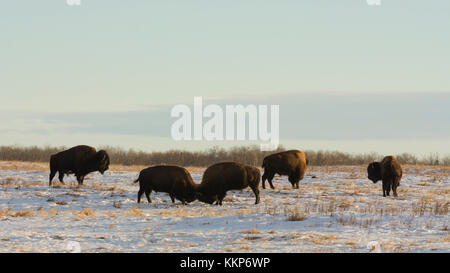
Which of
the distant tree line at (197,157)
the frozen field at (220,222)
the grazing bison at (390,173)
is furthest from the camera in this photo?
the distant tree line at (197,157)

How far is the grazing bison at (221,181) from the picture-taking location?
21.2 metres

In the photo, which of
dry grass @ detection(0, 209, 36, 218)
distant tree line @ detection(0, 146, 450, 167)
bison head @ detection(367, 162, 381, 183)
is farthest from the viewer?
distant tree line @ detection(0, 146, 450, 167)

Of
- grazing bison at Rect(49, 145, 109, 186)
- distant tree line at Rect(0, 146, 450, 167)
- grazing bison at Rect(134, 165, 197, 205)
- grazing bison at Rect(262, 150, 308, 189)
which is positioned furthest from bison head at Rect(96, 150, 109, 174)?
distant tree line at Rect(0, 146, 450, 167)

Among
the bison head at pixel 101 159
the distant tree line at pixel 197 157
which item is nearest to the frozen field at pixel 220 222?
the bison head at pixel 101 159

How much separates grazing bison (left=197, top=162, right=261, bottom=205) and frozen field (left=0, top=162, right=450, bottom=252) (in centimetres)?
46

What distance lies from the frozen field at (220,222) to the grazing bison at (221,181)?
0.46 m

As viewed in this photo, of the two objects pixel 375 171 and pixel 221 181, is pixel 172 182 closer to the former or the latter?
pixel 221 181

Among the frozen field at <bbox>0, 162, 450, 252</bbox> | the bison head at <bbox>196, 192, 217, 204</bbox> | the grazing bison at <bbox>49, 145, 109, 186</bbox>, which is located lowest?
the frozen field at <bbox>0, 162, 450, 252</bbox>

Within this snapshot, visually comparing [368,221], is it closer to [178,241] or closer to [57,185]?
[178,241]

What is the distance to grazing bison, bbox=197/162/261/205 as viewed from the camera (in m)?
21.2

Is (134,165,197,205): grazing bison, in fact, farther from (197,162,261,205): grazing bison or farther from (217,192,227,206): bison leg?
(217,192,227,206): bison leg

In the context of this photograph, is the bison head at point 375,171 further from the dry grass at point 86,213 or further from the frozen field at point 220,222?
the dry grass at point 86,213
